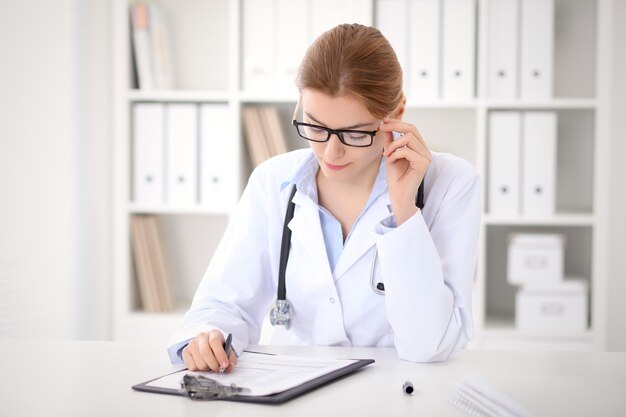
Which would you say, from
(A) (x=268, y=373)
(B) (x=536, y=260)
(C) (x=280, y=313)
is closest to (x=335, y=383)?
(A) (x=268, y=373)

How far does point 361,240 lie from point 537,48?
63.5 inches

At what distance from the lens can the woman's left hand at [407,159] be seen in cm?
149

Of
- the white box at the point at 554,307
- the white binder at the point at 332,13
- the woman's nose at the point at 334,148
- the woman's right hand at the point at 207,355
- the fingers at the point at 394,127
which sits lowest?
the white box at the point at 554,307

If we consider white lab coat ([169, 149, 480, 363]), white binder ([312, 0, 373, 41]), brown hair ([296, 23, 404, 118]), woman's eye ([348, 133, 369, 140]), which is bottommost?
white lab coat ([169, 149, 480, 363])

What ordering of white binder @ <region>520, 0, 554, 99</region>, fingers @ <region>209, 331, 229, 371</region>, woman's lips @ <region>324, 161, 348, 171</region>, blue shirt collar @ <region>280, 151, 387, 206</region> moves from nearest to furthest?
fingers @ <region>209, 331, 229, 371</region>
woman's lips @ <region>324, 161, 348, 171</region>
blue shirt collar @ <region>280, 151, 387, 206</region>
white binder @ <region>520, 0, 554, 99</region>

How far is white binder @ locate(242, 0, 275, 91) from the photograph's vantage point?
2.95 m

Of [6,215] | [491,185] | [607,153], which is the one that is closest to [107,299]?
[6,215]

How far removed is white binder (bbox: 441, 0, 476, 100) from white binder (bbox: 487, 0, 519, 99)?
72 mm

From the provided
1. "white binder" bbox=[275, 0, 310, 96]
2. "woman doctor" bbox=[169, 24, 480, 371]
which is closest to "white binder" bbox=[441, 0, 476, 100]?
"white binder" bbox=[275, 0, 310, 96]

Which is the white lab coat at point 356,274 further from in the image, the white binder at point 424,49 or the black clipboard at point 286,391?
the white binder at point 424,49

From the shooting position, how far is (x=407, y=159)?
1.52 meters

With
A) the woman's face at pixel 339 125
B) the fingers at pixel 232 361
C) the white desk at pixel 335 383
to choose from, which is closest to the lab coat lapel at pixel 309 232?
the woman's face at pixel 339 125

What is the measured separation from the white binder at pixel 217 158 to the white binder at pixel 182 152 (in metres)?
0.03

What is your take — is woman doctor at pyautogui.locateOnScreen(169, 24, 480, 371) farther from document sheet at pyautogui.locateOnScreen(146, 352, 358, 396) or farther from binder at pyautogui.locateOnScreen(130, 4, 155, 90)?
binder at pyautogui.locateOnScreen(130, 4, 155, 90)
